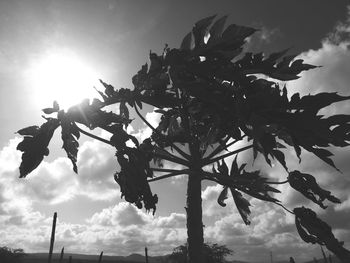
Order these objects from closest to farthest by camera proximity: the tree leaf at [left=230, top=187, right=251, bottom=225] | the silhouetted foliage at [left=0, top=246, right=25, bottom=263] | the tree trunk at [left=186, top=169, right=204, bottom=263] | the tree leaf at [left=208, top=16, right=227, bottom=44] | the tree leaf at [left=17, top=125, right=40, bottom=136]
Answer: the tree leaf at [left=208, top=16, right=227, bottom=44], the tree leaf at [left=17, top=125, right=40, bottom=136], the tree trunk at [left=186, top=169, right=204, bottom=263], the tree leaf at [left=230, top=187, right=251, bottom=225], the silhouetted foliage at [left=0, top=246, right=25, bottom=263]

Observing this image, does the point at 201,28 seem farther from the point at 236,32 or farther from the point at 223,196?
the point at 223,196

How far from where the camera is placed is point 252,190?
5.18 meters

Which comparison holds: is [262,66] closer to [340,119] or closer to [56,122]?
[340,119]

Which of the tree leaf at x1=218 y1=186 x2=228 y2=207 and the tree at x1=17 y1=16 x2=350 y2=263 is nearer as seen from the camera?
the tree at x1=17 y1=16 x2=350 y2=263

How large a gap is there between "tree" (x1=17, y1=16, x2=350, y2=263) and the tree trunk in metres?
0.01

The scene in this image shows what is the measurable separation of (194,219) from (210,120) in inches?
57.3

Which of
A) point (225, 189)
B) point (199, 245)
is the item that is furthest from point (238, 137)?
point (225, 189)

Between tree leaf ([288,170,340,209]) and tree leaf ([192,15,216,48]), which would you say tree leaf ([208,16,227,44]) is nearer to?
tree leaf ([192,15,216,48])

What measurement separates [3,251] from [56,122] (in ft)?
→ 108

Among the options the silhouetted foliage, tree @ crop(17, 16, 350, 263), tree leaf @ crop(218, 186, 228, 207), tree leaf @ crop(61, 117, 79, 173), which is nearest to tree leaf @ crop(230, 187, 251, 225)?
tree leaf @ crop(218, 186, 228, 207)

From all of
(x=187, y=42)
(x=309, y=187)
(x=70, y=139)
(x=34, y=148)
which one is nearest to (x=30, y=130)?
(x=34, y=148)

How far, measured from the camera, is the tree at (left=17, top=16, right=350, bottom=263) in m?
3.11

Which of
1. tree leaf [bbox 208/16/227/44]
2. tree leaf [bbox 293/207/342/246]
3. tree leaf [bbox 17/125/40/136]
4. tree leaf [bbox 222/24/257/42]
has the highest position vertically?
tree leaf [bbox 208/16/227/44]

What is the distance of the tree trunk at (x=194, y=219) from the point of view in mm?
4715
